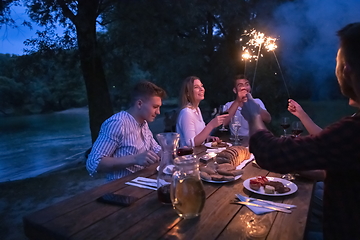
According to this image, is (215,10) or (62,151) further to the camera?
(62,151)

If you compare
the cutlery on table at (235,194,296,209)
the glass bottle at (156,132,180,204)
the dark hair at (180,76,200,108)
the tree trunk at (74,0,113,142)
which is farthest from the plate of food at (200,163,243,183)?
the tree trunk at (74,0,113,142)

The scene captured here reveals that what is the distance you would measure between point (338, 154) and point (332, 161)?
0.11 ft

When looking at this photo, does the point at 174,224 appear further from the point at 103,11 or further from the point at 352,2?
the point at 352,2

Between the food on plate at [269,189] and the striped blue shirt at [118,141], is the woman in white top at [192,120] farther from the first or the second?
the food on plate at [269,189]

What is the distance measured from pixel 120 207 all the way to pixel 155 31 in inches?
160

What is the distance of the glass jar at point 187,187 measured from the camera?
1.16 m

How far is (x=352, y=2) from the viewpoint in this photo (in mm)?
5133

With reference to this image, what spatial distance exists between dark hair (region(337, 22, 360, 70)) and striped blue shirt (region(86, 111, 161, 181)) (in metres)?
1.56

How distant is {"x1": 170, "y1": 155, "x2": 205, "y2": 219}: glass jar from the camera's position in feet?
3.79

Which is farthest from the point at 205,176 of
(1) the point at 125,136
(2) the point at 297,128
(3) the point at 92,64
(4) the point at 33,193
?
(3) the point at 92,64

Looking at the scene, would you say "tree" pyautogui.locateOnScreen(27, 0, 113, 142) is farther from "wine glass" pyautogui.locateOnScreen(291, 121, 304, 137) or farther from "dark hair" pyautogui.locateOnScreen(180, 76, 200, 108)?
"wine glass" pyautogui.locateOnScreen(291, 121, 304, 137)

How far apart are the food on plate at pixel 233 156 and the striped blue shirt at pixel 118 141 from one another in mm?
664

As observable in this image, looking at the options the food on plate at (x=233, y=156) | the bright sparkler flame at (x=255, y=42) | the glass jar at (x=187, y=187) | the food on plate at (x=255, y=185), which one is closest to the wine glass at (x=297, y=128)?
the food on plate at (x=233, y=156)

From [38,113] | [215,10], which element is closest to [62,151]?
[38,113]
